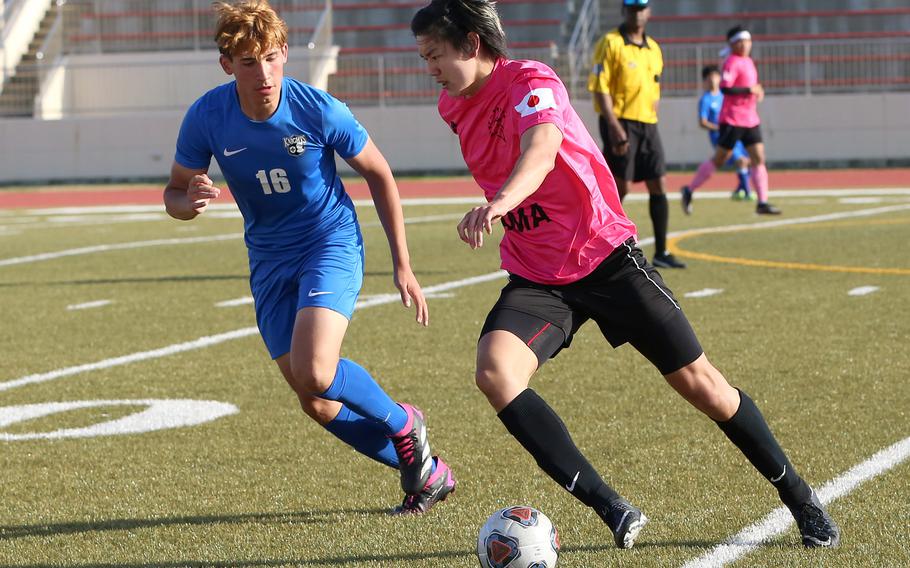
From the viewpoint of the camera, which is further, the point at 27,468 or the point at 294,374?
the point at 27,468

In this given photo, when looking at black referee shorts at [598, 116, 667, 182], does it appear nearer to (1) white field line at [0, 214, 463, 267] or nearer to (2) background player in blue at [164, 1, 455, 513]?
(1) white field line at [0, 214, 463, 267]

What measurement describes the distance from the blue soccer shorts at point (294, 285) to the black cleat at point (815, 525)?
173cm

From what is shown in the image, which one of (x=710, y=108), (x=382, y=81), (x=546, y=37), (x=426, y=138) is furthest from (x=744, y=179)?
(x=546, y=37)

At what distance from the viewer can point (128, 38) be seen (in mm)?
33344

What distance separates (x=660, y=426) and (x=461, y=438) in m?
0.85

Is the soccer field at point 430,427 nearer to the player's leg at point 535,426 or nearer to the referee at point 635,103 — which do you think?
the player's leg at point 535,426

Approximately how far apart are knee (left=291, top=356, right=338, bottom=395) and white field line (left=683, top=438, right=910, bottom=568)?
4.69ft

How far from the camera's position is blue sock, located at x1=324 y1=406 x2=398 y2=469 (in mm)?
5176

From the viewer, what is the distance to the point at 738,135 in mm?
16578

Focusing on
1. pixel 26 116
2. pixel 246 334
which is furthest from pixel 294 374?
pixel 26 116

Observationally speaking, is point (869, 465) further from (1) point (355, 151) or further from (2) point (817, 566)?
(1) point (355, 151)

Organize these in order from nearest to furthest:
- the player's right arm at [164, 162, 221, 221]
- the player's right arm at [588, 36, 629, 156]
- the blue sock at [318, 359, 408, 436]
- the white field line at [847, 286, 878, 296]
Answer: the player's right arm at [164, 162, 221, 221] < the blue sock at [318, 359, 408, 436] < the white field line at [847, 286, 878, 296] < the player's right arm at [588, 36, 629, 156]

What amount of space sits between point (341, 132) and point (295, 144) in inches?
6.9

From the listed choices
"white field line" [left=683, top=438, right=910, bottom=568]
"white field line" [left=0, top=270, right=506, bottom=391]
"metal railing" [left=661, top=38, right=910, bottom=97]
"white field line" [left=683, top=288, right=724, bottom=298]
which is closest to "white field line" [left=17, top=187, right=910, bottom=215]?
"metal railing" [left=661, top=38, right=910, bottom=97]
